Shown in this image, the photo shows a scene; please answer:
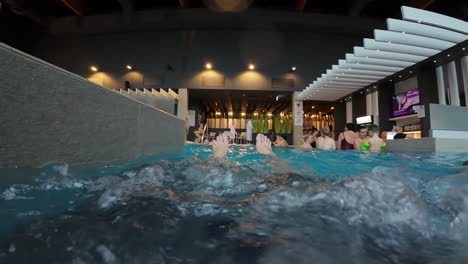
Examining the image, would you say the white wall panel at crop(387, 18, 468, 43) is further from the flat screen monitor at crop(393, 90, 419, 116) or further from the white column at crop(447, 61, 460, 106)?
the flat screen monitor at crop(393, 90, 419, 116)

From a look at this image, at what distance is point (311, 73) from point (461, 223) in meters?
8.53

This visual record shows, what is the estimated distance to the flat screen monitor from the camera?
6365 millimetres

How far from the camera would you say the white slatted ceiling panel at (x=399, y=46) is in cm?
385

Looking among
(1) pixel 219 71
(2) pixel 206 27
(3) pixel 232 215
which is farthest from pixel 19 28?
(3) pixel 232 215

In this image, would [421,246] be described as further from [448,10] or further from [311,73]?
[448,10]

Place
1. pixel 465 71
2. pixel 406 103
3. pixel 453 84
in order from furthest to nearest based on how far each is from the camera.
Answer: pixel 406 103, pixel 453 84, pixel 465 71

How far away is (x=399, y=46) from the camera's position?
15.2ft

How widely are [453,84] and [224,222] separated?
802 cm

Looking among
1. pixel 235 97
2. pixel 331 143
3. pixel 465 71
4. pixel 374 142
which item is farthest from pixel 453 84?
pixel 235 97

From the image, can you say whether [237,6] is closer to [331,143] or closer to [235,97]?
[235,97]

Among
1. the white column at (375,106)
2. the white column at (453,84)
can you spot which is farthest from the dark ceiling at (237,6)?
the white column at (375,106)

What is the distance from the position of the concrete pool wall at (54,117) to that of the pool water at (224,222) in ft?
0.28

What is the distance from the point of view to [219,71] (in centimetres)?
842

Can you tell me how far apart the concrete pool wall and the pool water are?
9 cm
